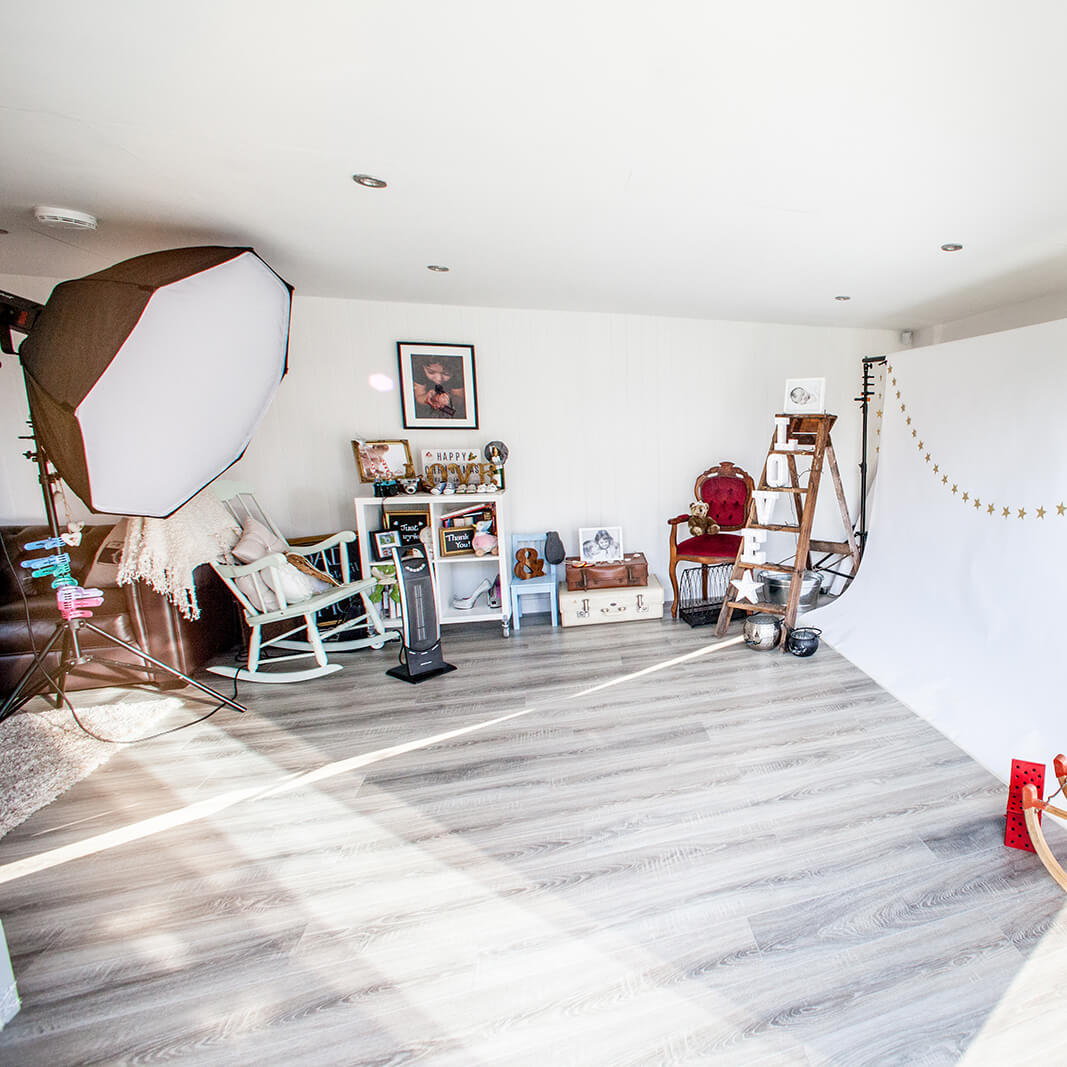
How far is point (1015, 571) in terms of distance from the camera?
9.24ft

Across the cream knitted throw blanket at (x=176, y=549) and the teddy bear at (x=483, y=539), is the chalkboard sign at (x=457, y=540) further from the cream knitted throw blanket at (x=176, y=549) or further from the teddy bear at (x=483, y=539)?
the cream knitted throw blanket at (x=176, y=549)

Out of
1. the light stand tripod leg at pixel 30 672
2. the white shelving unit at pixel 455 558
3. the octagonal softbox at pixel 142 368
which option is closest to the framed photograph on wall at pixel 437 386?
the white shelving unit at pixel 455 558

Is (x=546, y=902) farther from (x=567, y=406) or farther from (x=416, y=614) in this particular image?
(x=567, y=406)

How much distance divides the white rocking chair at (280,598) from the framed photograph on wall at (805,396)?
295 cm

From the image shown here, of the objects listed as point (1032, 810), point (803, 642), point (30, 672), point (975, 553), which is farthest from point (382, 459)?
point (975, 553)

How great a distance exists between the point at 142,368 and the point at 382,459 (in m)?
1.61

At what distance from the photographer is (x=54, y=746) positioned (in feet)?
7.50

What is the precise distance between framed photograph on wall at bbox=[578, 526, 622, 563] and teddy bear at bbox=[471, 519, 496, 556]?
0.77 m

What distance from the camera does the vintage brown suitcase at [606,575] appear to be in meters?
3.70

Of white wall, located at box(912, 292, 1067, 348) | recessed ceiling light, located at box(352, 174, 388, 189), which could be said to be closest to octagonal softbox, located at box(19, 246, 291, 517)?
recessed ceiling light, located at box(352, 174, 388, 189)

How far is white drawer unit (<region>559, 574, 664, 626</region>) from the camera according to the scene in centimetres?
362

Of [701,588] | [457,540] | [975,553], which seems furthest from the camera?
[701,588]

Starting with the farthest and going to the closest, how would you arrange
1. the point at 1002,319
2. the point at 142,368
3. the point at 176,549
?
the point at 1002,319, the point at 176,549, the point at 142,368

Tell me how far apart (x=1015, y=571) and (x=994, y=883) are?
2.07 metres
